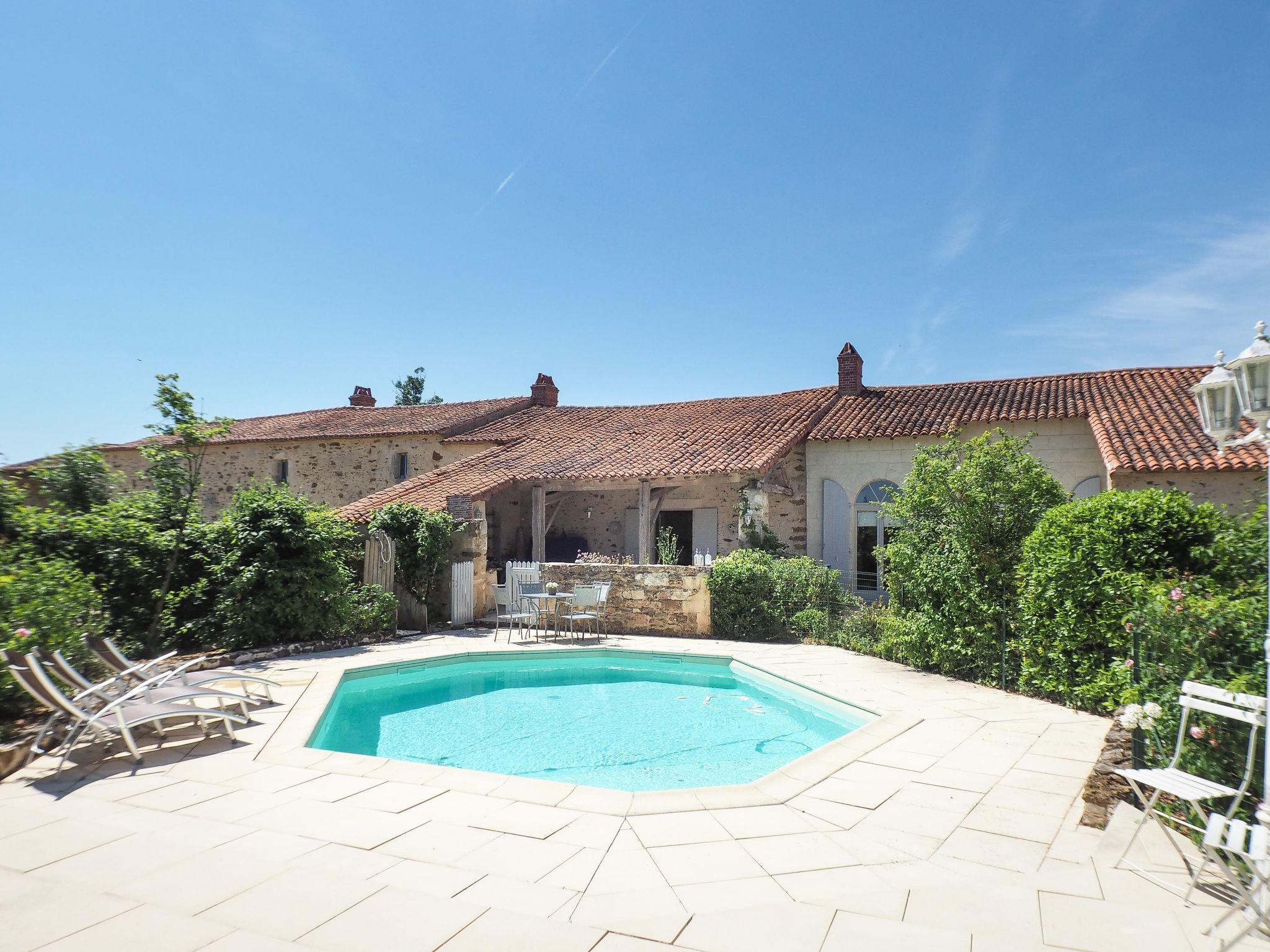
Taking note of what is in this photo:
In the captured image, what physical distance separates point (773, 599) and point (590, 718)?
4.88m

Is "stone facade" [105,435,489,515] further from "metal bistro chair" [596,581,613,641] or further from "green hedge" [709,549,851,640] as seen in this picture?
"green hedge" [709,549,851,640]

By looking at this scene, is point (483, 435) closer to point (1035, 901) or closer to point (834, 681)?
point (834, 681)

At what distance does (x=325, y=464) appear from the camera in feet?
69.3

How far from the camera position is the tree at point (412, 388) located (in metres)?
43.3

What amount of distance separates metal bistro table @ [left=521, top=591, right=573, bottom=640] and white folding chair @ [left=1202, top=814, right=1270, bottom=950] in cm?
980

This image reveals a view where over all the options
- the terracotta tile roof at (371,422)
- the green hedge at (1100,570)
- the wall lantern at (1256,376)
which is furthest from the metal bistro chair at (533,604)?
the wall lantern at (1256,376)

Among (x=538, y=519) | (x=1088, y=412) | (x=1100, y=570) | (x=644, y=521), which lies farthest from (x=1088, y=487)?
(x=538, y=519)

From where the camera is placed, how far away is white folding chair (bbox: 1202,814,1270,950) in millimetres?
2697

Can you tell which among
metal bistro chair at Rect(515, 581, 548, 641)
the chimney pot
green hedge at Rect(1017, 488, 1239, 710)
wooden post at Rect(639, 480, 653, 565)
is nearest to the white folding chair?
green hedge at Rect(1017, 488, 1239, 710)

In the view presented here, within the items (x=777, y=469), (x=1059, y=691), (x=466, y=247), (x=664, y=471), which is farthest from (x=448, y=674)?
(x=466, y=247)

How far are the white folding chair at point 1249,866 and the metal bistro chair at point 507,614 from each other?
9.79 m

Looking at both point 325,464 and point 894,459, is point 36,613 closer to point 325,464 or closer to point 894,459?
point 894,459

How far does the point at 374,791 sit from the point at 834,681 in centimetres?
559

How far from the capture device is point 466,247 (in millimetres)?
15250
